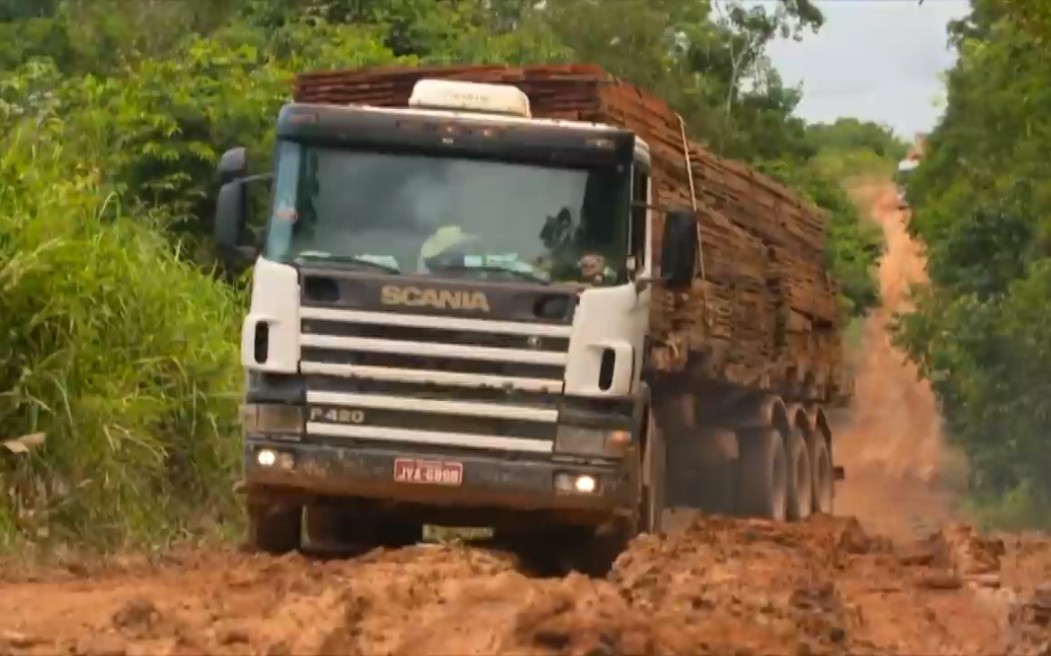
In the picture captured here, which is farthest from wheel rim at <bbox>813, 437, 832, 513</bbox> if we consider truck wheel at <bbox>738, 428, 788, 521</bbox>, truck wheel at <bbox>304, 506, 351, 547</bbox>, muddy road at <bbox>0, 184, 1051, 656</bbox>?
truck wheel at <bbox>304, 506, 351, 547</bbox>

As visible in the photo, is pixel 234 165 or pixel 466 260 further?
pixel 234 165

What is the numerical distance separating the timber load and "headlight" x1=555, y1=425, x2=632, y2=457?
Result: 1.81 m

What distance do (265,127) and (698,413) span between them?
8.40 metres

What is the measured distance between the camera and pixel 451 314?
11.0 metres

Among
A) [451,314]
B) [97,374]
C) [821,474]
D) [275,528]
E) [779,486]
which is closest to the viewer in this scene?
[451,314]

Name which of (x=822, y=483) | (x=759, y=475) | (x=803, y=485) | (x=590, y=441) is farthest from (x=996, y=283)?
(x=590, y=441)

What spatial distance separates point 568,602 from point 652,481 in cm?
419

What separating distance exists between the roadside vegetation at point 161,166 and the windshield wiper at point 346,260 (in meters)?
2.73

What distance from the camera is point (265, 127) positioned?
2252 cm

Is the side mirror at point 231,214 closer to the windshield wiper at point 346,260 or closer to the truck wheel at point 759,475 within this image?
the windshield wiper at point 346,260

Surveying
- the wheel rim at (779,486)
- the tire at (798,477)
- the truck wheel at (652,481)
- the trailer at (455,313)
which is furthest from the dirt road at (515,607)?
the tire at (798,477)

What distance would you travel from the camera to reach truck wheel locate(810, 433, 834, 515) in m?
19.0

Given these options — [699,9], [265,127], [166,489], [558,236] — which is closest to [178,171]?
[265,127]

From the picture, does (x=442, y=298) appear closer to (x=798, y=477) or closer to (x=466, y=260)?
(x=466, y=260)
